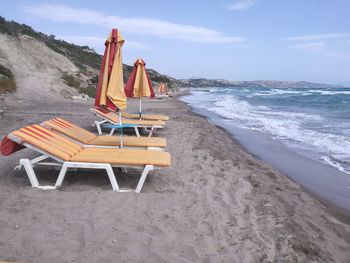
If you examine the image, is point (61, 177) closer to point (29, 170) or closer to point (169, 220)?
point (29, 170)

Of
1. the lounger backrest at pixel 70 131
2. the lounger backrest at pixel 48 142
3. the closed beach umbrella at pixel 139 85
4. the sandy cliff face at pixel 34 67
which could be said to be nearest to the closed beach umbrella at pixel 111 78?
the lounger backrest at pixel 48 142

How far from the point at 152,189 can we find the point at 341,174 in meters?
4.09

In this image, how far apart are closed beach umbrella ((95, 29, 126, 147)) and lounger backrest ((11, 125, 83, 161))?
0.78 metres

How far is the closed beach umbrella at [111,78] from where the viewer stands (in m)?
5.56

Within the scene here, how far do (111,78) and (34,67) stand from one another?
23.3 m

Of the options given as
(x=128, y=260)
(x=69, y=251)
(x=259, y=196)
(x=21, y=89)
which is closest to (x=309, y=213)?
(x=259, y=196)

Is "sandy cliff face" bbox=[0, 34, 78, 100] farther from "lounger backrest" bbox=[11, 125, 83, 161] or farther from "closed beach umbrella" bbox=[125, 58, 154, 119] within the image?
"lounger backrest" bbox=[11, 125, 83, 161]

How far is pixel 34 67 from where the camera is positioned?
87.0 ft

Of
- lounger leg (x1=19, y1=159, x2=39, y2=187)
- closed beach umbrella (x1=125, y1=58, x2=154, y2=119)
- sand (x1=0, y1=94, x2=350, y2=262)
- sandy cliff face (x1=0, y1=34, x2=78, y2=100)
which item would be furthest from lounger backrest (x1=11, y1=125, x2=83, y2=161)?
sandy cliff face (x1=0, y1=34, x2=78, y2=100)

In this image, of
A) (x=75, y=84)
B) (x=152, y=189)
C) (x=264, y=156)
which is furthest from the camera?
(x=75, y=84)

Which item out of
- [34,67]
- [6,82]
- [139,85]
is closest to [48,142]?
[139,85]

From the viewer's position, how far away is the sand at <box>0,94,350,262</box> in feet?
11.2

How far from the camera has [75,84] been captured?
83.4 ft

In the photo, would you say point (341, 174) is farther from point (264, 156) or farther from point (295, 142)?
point (295, 142)
